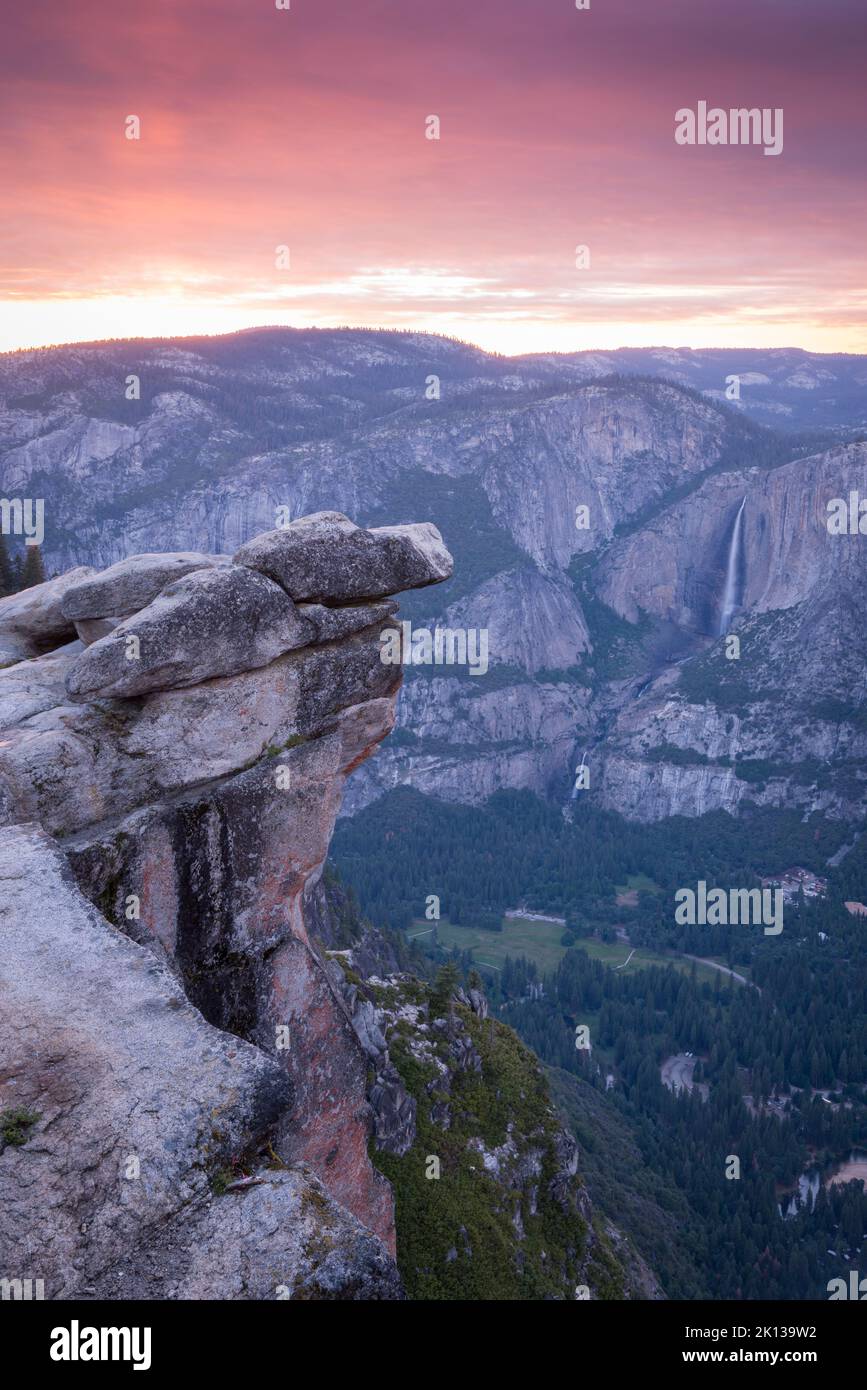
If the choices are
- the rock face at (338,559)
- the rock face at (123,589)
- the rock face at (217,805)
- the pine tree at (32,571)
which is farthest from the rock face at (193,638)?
the pine tree at (32,571)

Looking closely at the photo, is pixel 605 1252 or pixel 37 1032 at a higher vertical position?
pixel 37 1032

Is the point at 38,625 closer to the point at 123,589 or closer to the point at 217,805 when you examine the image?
the point at 123,589

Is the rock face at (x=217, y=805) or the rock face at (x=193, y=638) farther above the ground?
the rock face at (x=193, y=638)

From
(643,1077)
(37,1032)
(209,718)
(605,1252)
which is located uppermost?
(209,718)

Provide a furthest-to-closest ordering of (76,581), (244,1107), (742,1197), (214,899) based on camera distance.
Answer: (742,1197) → (76,581) → (214,899) → (244,1107)

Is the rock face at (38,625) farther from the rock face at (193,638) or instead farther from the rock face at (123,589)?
the rock face at (193,638)

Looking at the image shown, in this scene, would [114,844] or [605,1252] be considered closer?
[114,844]

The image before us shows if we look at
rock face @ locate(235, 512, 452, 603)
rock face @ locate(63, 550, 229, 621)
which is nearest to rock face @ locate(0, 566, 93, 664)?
rock face @ locate(63, 550, 229, 621)

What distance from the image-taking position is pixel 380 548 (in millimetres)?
31375

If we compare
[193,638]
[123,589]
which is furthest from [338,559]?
[123,589]
